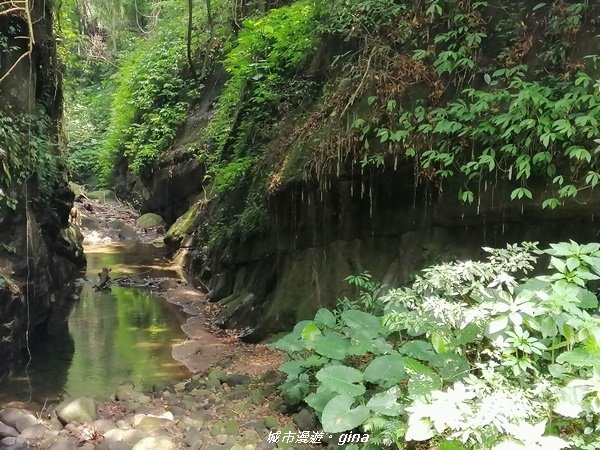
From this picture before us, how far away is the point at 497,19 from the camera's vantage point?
666cm

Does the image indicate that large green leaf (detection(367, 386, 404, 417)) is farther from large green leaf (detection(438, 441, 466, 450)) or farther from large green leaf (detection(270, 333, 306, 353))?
large green leaf (detection(270, 333, 306, 353))

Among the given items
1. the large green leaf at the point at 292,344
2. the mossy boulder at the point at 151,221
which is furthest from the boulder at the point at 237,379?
the mossy boulder at the point at 151,221

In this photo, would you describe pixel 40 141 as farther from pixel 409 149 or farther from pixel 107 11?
pixel 107 11

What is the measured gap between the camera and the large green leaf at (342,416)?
423cm

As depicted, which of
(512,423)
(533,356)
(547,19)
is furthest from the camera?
(547,19)

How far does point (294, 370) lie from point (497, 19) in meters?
4.77

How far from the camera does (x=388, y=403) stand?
418 centimetres

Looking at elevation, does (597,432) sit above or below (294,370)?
above

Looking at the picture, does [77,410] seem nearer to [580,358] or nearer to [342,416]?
[342,416]

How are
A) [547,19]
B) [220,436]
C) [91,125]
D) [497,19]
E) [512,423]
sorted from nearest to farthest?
[512,423] < [220,436] < [547,19] < [497,19] < [91,125]

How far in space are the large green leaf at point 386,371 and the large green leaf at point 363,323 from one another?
554 millimetres

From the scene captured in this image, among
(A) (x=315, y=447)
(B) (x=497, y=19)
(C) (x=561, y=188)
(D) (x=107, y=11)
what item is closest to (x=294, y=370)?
(A) (x=315, y=447)

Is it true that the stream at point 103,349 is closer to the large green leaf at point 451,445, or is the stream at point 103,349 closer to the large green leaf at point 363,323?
the large green leaf at point 363,323

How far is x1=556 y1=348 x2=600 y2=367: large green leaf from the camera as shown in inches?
141
